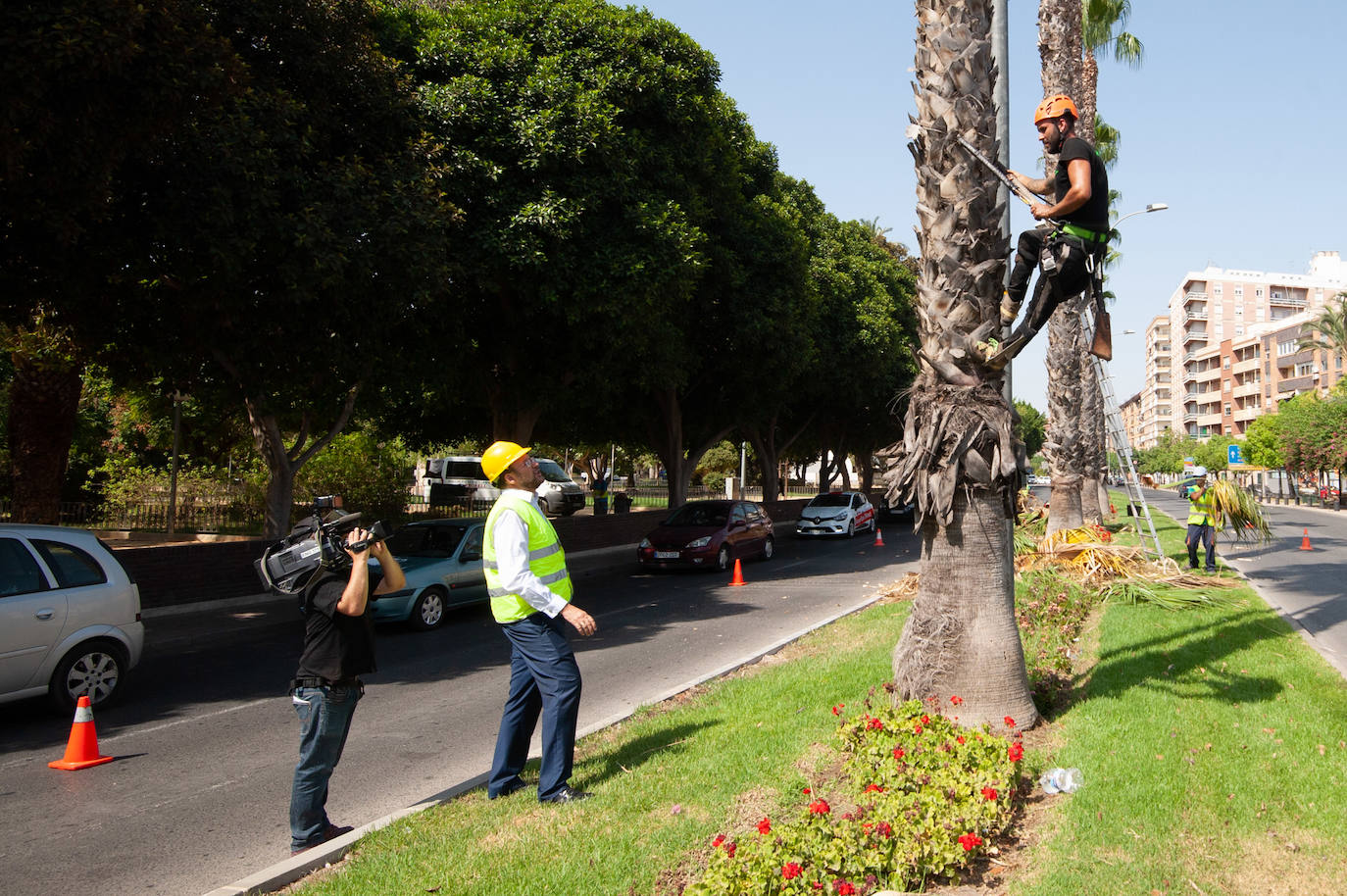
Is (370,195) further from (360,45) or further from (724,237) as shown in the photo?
(724,237)

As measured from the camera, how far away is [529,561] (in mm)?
4988

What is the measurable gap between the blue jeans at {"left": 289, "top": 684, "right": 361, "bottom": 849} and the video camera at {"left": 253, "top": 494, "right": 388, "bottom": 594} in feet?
1.79

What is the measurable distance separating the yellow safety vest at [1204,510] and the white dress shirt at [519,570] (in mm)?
12630

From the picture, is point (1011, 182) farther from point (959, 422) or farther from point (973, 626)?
point (973, 626)

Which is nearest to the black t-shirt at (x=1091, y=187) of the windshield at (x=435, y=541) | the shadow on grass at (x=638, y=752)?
the shadow on grass at (x=638, y=752)

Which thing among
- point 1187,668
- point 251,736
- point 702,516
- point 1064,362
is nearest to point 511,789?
point 251,736

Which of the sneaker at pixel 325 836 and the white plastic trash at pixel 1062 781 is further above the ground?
the white plastic trash at pixel 1062 781

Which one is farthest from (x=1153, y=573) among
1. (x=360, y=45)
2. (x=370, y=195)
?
(x=360, y=45)

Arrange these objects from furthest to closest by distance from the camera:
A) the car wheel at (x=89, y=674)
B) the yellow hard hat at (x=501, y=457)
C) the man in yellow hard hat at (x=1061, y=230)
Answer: the car wheel at (x=89, y=674), the man in yellow hard hat at (x=1061, y=230), the yellow hard hat at (x=501, y=457)

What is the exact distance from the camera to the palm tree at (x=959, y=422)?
224 inches

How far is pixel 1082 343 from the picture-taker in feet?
61.6

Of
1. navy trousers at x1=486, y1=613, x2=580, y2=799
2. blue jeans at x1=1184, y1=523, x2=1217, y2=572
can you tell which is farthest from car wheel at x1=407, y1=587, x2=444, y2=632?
blue jeans at x1=1184, y1=523, x2=1217, y2=572

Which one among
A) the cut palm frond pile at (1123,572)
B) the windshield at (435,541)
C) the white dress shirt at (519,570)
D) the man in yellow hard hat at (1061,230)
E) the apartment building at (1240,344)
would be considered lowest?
the cut palm frond pile at (1123,572)

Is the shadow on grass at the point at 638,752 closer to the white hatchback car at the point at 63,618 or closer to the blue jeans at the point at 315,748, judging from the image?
the blue jeans at the point at 315,748
